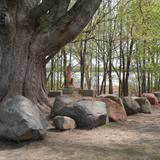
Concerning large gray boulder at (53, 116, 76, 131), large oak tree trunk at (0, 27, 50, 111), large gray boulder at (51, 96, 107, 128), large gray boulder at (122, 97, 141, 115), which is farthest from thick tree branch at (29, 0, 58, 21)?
large gray boulder at (122, 97, 141, 115)

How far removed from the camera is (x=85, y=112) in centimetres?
886

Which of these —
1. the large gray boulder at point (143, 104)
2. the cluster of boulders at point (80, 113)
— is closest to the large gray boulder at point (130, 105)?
the large gray boulder at point (143, 104)

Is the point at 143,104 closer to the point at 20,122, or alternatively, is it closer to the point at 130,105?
the point at 130,105

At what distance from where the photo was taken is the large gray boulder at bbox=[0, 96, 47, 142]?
23.1 ft

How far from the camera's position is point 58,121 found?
28.0 ft

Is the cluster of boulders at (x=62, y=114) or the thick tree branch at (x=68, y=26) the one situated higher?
the thick tree branch at (x=68, y=26)

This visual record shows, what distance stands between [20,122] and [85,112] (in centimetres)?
213

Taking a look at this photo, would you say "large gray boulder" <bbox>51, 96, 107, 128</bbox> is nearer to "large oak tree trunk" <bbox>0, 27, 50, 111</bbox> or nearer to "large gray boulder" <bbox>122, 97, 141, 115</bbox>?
"large oak tree trunk" <bbox>0, 27, 50, 111</bbox>

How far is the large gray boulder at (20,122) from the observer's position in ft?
23.1

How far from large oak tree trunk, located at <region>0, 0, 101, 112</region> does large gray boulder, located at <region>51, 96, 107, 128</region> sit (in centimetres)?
128

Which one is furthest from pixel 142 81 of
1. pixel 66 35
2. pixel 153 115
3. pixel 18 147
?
pixel 18 147

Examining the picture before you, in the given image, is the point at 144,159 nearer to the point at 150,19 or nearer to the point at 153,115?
the point at 153,115

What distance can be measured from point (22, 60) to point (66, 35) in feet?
4.05

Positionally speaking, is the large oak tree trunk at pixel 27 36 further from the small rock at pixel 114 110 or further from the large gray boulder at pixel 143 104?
the large gray boulder at pixel 143 104
